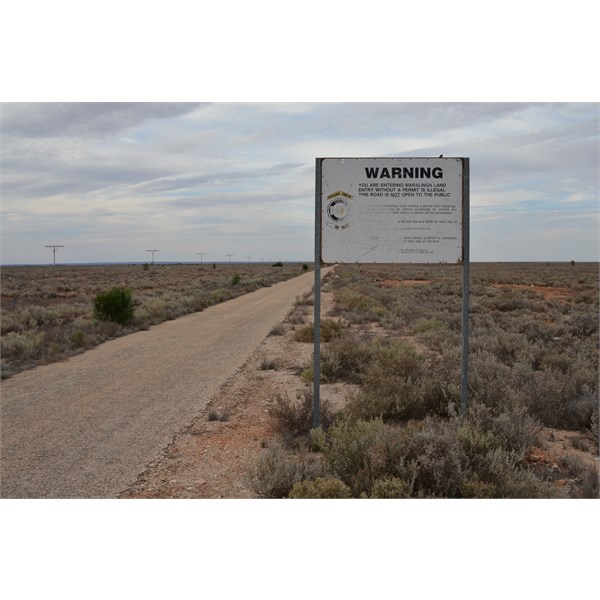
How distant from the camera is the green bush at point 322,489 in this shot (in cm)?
479

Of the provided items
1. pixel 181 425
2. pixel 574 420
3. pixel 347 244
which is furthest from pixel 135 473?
pixel 574 420

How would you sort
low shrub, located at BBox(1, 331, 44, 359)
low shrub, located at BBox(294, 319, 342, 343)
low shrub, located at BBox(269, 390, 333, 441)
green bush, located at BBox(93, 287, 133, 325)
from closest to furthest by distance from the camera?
low shrub, located at BBox(269, 390, 333, 441) < low shrub, located at BBox(1, 331, 44, 359) < low shrub, located at BBox(294, 319, 342, 343) < green bush, located at BBox(93, 287, 133, 325)

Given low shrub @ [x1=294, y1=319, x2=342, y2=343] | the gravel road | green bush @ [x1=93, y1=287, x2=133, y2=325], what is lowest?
the gravel road

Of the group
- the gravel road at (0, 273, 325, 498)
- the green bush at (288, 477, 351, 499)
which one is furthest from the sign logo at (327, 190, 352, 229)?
the gravel road at (0, 273, 325, 498)

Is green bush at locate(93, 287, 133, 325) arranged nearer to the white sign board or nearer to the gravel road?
the gravel road

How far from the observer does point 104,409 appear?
8328mm

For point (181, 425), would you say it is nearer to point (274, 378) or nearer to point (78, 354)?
point (274, 378)

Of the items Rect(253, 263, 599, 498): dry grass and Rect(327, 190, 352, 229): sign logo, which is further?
Rect(327, 190, 352, 229): sign logo

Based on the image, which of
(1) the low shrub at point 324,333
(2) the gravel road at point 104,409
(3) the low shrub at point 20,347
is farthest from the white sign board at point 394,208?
(3) the low shrub at point 20,347

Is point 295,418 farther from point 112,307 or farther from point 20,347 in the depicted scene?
point 112,307

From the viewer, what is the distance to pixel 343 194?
6.61 metres

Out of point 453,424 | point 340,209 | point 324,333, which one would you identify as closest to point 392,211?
point 340,209

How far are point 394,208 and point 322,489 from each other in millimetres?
3417

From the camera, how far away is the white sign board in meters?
6.57
